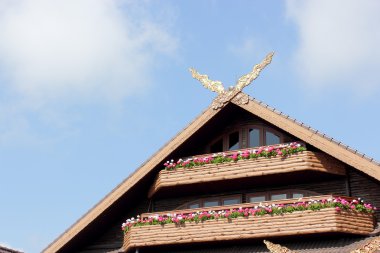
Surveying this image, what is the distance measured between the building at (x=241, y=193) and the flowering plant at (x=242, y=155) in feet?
0.18

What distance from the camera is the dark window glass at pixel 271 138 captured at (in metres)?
25.6

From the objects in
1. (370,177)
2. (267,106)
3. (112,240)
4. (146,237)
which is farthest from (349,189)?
(112,240)

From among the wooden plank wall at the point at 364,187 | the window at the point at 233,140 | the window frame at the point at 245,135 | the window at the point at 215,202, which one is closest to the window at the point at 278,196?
Result: the window at the point at 215,202

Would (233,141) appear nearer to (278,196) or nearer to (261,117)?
(261,117)

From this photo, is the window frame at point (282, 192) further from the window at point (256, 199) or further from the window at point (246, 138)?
the window at point (246, 138)

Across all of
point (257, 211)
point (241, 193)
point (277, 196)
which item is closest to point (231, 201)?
point (241, 193)

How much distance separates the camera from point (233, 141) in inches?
1053

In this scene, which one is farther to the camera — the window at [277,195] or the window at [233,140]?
the window at [233,140]

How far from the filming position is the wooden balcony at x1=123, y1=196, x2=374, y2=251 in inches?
868

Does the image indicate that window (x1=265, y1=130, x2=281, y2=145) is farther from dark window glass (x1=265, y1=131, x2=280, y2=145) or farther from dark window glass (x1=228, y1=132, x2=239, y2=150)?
dark window glass (x1=228, y1=132, x2=239, y2=150)

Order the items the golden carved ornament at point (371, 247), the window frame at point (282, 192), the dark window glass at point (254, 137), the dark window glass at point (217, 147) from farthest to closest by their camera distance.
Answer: the dark window glass at point (217, 147), the dark window glass at point (254, 137), the window frame at point (282, 192), the golden carved ornament at point (371, 247)

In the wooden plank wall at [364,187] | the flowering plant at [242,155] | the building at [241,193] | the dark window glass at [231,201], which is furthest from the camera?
the dark window glass at [231,201]

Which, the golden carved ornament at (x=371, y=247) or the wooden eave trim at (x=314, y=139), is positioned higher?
the wooden eave trim at (x=314, y=139)

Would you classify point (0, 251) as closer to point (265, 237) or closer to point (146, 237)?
point (146, 237)
